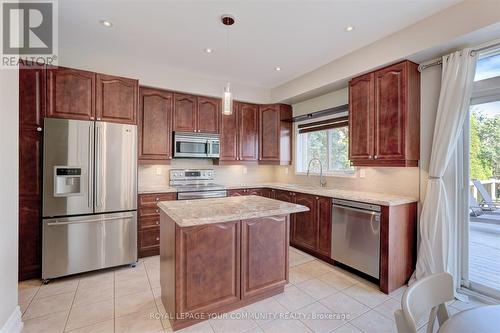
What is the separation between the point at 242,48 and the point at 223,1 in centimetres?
92

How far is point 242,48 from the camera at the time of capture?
3078mm

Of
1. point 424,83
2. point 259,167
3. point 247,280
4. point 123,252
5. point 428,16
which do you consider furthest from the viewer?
point 259,167

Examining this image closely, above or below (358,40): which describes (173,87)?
below

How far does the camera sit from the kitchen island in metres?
1.85

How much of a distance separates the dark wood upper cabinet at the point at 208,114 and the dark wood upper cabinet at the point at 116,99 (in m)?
1.08

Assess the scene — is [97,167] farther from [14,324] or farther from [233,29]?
[233,29]

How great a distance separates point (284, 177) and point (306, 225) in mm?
1519

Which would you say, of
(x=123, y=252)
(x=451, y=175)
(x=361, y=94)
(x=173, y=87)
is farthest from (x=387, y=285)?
(x=173, y=87)

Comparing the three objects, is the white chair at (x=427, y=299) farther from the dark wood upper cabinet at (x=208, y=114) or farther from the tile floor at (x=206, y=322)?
the dark wood upper cabinet at (x=208, y=114)

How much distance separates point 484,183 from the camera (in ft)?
7.91

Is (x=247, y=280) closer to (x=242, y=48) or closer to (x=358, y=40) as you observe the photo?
(x=242, y=48)

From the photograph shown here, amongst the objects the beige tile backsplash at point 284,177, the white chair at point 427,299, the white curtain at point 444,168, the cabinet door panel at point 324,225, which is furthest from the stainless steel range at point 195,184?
the white chair at point 427,299

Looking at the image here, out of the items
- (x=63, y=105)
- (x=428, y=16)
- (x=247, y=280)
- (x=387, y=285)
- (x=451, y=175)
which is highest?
(x=428, y=16)

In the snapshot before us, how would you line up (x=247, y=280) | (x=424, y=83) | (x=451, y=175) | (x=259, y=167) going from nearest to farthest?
(x=247, y=280) < (x=451, y=175) < (x=424, y=83) < (x=259, y=167)
